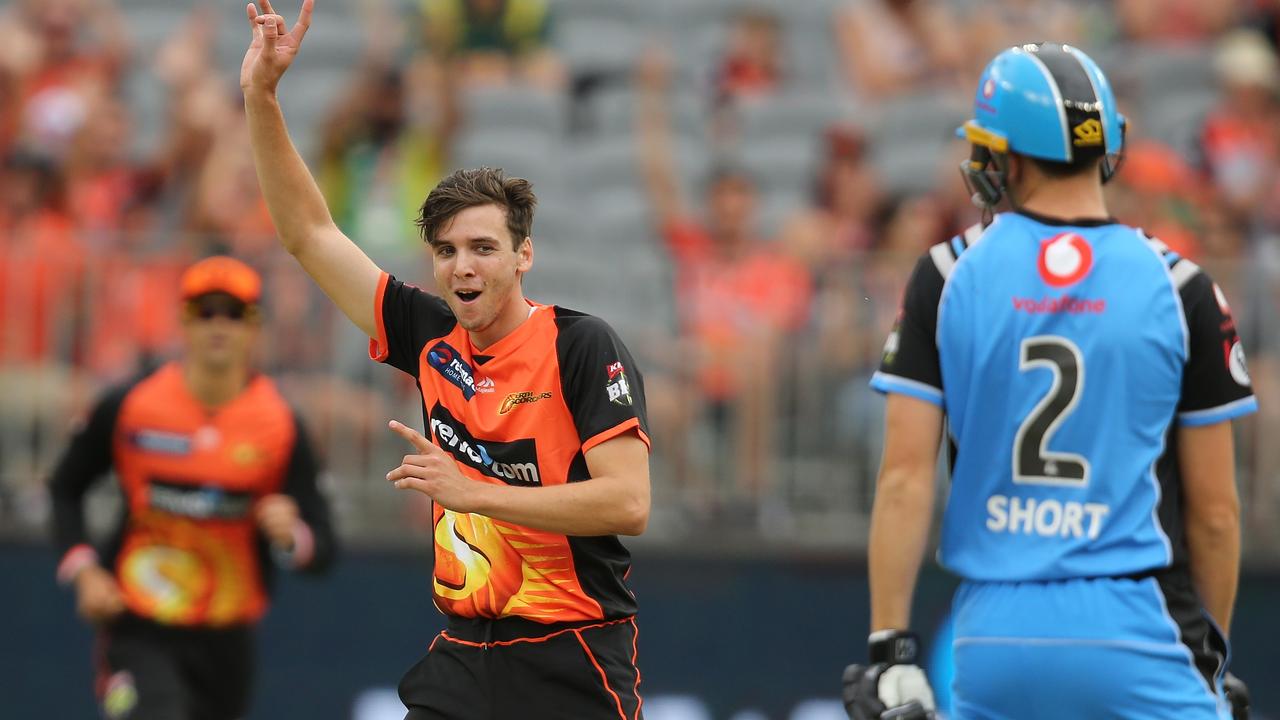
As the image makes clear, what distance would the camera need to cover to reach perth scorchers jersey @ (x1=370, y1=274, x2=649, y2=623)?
16.6 ft

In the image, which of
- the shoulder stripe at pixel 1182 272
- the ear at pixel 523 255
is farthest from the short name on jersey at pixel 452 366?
the shoulder stripe at pixel 1182 272

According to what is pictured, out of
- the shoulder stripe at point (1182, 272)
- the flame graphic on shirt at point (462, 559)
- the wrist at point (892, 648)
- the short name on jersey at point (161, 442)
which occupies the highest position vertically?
the shoulder stripe at point (1182, 272)

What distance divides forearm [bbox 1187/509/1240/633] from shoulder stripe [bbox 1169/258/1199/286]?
22.5 inches

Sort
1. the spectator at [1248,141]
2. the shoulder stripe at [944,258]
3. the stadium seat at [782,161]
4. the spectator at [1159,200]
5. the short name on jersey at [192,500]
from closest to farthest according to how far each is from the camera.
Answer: the shoulder stripe at [944,258] → the short name on jersey at [192,500] → the spectator at [1159,200] → the spectator at [1248,141] → the stadium seat at [782,161]

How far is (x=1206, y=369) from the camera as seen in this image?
4234 mm

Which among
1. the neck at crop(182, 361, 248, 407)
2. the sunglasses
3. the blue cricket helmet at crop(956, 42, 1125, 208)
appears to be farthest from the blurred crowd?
the blue cricket helmet at crop(956, 42, 1125, 208)

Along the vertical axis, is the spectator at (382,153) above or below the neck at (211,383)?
above

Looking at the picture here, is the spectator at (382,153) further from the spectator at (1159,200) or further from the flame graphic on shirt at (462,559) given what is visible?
the flame graphic on shirt at (462,559)

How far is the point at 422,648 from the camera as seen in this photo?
428 inches

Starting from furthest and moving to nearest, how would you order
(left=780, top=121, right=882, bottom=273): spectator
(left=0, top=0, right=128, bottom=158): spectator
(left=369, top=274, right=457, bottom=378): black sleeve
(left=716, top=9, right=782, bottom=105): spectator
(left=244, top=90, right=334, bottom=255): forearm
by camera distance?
(left=716, top=9, right=782, bottom=105): spectator, (left=0, top=0, right=128, bottom=158): spectator, (left=780, top=121, right=882, bottom=273): spectator, (left=369, top=274, right=457, bottom=378): black sleeve, (left=244, top=90, right=334, bottom=255): forearm

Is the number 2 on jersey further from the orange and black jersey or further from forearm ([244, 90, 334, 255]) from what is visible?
the orange and black jersey

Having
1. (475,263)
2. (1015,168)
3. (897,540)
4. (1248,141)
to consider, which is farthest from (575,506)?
(1248,141)

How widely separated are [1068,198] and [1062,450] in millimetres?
654

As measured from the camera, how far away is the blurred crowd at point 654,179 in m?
10.6
